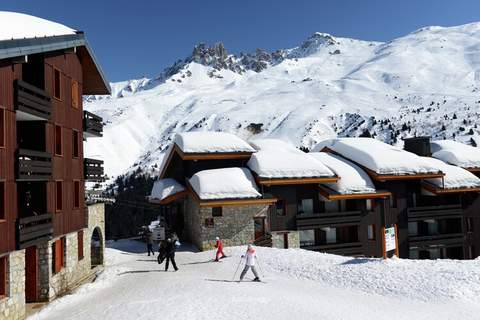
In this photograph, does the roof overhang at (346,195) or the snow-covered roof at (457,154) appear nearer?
the roof overhang at (346,195)

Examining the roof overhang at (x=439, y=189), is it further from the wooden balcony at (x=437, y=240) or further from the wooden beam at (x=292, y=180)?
the wooden beam at (x=292, y=180)

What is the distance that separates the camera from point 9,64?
14.7 meters

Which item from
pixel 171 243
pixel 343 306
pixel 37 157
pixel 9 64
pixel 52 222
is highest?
pixel 9 64

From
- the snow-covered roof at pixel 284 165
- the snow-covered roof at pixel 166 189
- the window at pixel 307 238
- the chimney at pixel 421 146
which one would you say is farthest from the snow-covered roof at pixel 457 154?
the snow-covered roof at pixel 166 189

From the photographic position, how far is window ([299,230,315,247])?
33.7 meters

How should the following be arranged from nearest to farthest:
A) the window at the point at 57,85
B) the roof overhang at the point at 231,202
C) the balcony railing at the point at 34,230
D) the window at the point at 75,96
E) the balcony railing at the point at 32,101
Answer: the balcony railing at the point at 34,230, the balcony railing at the point at 32,101, the window at the point at 57,85, the window at the point at 75,96, the roof overhang at the point at 231,202

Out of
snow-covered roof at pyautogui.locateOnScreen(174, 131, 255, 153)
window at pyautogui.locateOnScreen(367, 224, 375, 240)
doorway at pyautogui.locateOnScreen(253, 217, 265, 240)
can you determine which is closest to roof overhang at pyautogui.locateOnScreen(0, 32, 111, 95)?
snow-covered roof at pyautogui.locateOnScreen(174, 131, 255, 153)

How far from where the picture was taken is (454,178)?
3703cm

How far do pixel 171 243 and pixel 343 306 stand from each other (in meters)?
9.31

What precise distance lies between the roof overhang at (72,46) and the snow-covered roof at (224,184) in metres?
8.81

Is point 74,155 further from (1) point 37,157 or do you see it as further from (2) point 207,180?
(2) point 207,180

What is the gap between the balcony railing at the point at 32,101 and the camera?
14.9m

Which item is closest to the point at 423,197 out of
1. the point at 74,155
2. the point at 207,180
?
the point at 207,180

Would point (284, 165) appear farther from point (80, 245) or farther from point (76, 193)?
point (80, 245)
